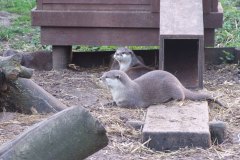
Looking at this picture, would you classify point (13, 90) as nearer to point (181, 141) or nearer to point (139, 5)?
point (181, 141)

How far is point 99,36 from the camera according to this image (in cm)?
803

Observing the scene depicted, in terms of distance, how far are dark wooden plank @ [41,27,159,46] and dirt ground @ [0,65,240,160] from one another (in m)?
0.34

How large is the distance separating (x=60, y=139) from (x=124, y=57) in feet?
15.0

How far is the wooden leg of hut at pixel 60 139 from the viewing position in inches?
127

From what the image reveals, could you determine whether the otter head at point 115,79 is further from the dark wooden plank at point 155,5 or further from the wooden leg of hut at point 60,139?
the wooden leg of hut at point 60,139

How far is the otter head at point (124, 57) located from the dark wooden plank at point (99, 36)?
21 centimetres

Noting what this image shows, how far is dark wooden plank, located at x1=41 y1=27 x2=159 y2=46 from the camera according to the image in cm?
798

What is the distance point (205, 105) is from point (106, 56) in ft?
9.38

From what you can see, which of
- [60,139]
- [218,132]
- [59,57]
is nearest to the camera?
[60,139]

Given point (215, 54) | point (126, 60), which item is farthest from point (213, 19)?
point (126, 60)

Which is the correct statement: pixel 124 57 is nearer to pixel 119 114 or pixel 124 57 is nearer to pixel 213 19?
pixel 213 19

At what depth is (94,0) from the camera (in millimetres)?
7984

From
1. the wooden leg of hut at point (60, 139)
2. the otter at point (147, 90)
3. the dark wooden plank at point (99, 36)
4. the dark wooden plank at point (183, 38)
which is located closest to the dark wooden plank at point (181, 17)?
the dark wooden plank at point (183, 38)

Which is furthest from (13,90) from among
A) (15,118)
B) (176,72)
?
(176,72)
